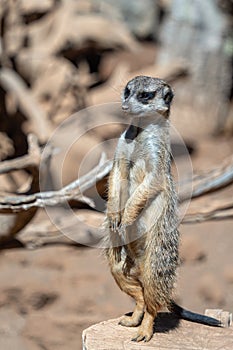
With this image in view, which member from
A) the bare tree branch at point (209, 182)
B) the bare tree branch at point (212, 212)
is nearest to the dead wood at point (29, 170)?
the bare tree branch at point (209, 182)

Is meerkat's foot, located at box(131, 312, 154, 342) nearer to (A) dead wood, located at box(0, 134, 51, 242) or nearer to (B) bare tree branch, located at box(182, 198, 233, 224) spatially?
(A) dead wood, located at box(0, 134, 51, 242)

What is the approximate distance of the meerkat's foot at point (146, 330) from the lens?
254 centimetres

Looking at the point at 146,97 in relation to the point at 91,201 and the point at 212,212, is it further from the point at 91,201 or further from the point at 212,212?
the point at 212,212

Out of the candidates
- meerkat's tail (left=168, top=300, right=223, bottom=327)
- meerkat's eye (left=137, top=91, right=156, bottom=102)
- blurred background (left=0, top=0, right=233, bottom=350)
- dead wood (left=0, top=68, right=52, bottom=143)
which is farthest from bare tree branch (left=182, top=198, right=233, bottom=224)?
meerkat's eye (left=137, top=91, right=156, bottom=102)

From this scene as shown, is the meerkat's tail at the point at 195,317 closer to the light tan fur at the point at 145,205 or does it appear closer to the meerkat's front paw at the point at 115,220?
the light tan fur at the point at 145,205

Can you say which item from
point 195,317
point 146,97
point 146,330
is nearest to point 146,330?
point 146,330

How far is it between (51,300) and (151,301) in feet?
6.44

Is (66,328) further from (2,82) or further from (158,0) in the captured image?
(158,0)

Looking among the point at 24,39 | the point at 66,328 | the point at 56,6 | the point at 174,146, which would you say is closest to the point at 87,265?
the point at 66,328

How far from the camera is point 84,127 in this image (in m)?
5.56

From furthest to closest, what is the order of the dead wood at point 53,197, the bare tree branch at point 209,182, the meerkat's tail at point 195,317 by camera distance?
the bare tree branch at point 209,182 < the dead wood at point 53,197 < the meerkat's tail at point 195,317

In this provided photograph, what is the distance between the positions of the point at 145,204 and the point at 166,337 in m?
0.49

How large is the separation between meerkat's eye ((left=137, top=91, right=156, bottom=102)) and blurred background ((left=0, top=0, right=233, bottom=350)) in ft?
A: 1.26

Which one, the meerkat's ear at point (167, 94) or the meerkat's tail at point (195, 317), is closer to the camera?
the meerkat's ear at point (167, 94)
